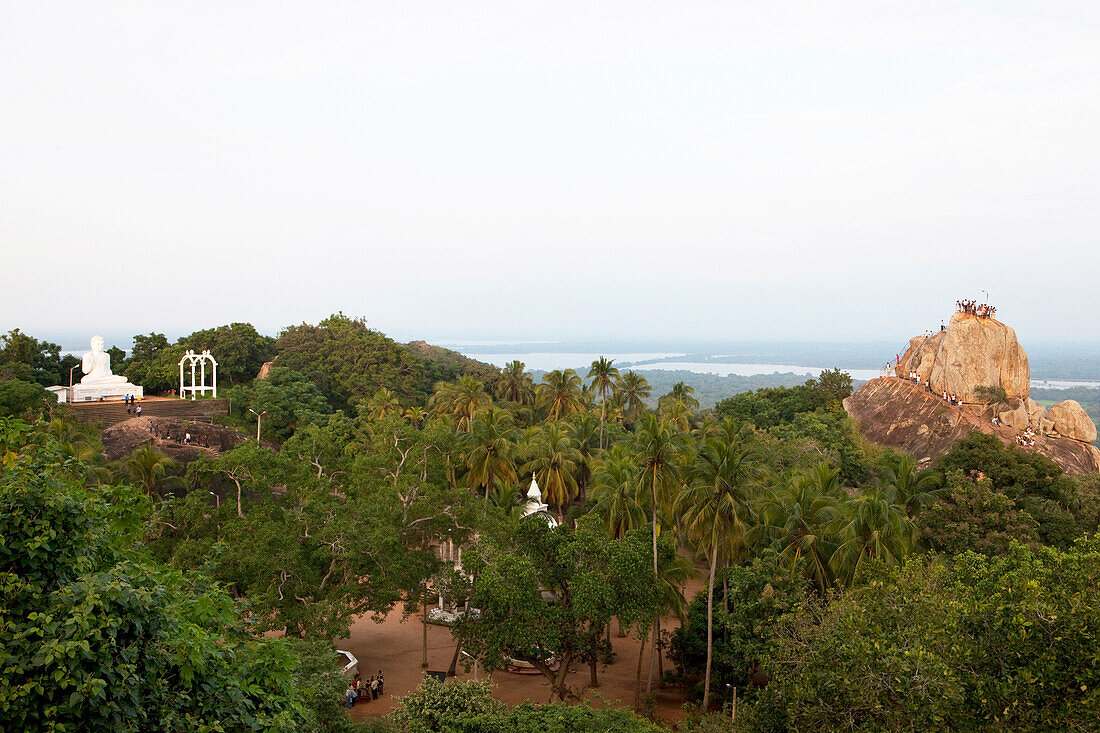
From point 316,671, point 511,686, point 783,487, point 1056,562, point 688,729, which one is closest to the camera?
point 1056,562

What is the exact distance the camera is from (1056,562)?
1495 cm

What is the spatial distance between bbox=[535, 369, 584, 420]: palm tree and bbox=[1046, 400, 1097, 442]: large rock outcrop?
28.9 m

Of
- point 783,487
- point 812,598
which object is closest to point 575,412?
point 783,487

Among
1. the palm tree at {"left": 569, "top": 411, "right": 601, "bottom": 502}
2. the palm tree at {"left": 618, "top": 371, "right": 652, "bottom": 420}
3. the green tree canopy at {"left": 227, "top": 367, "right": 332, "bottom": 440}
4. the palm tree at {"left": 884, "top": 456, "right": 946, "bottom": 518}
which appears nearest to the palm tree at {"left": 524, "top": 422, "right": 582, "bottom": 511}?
the palm tree at {"left": 569, "top": 411, "right": 601, "bottom": 502}

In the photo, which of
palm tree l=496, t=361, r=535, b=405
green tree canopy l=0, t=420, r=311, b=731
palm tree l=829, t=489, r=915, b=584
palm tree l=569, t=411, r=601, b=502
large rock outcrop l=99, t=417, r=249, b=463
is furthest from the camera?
palm tree l=496, t=361, r=535, b=405

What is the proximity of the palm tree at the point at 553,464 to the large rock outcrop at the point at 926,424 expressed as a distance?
19.0 meters

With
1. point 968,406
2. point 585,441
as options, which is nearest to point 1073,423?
point 968,406

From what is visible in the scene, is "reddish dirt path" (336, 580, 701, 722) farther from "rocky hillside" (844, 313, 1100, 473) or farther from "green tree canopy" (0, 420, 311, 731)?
"rocky hillside" (844, 313, 1100, 473)

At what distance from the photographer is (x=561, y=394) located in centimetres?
5094

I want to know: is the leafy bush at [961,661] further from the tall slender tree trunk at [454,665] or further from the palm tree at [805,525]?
the tall slender tree trunk at [454,665]

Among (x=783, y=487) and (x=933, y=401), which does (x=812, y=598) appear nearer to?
(x=783, y=487)

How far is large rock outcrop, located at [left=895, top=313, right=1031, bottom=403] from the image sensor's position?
154 ft

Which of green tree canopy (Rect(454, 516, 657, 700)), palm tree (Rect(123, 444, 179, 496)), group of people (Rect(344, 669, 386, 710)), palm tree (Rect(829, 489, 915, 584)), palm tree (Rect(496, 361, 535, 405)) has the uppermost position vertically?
palm tree (Rect(496, 361, 535, 405))

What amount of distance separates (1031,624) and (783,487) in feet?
51.9
